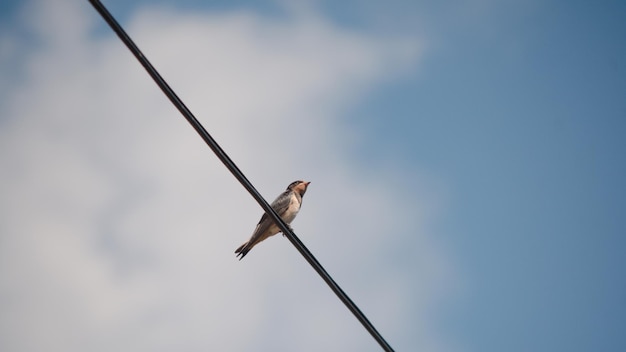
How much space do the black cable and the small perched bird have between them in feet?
11.5

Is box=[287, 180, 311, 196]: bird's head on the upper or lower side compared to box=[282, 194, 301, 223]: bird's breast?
upper

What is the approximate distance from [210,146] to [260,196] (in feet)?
1.97

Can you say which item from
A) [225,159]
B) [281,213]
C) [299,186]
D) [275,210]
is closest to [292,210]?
[281,213]

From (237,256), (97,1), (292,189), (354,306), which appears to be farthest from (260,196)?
(292,189)

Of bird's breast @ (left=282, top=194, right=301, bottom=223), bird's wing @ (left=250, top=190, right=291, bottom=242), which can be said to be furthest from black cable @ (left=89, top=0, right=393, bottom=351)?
bird's breast @ (left=282, top=194, right=301, bottom=223)

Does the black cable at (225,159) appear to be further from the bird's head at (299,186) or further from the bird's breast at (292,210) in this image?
the bird's head at (299,186)

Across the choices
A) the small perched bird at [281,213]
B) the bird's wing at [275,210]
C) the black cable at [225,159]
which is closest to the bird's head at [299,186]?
the small perched bird at [281,213]

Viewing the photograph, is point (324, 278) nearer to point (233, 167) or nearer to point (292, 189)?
point (233, 167)

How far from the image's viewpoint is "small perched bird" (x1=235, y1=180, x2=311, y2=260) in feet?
25.4

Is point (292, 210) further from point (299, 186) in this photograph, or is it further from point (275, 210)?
point (299, 186)

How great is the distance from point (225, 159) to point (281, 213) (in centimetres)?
499

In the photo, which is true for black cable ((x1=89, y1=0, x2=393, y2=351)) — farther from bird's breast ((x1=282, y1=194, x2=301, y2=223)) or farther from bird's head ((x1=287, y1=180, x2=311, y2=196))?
bird's head ((x1=287, y1=180, x2=311, y2=196))

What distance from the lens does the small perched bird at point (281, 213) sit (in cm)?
775

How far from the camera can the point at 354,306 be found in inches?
150
